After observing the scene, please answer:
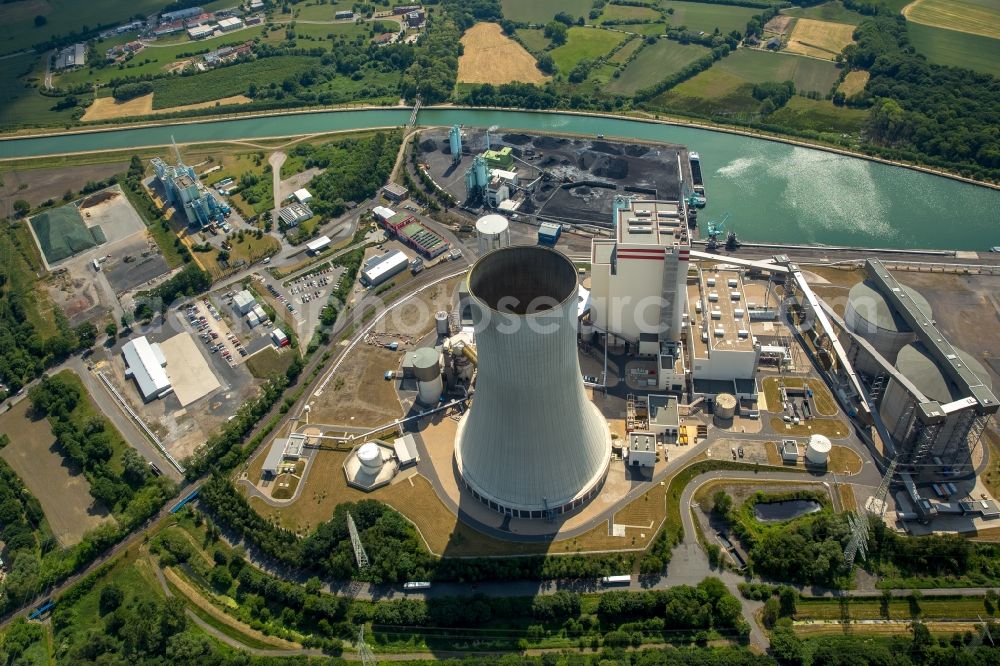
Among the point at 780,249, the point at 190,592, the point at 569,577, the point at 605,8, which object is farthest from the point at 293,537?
the point at 605,8

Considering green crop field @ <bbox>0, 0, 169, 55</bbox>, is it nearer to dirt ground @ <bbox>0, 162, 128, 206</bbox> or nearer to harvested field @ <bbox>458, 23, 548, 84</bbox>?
dirt ground @ <bbox>0, 162, 128, 206</bbox>

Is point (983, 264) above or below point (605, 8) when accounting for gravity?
below

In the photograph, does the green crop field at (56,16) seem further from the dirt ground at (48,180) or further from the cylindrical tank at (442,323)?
the cylindrical tank at (442,323)

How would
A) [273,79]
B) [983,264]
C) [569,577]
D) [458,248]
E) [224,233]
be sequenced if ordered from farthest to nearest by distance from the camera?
[273,79] < [224,233] < [458,248] < [983,264] < [569,577]

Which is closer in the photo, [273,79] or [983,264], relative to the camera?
[983,264]

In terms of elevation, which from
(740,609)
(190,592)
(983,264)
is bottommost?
(190,592)

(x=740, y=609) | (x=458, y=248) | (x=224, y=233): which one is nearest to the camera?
(x=740, y=609)

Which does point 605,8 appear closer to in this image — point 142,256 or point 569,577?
point 142,256
